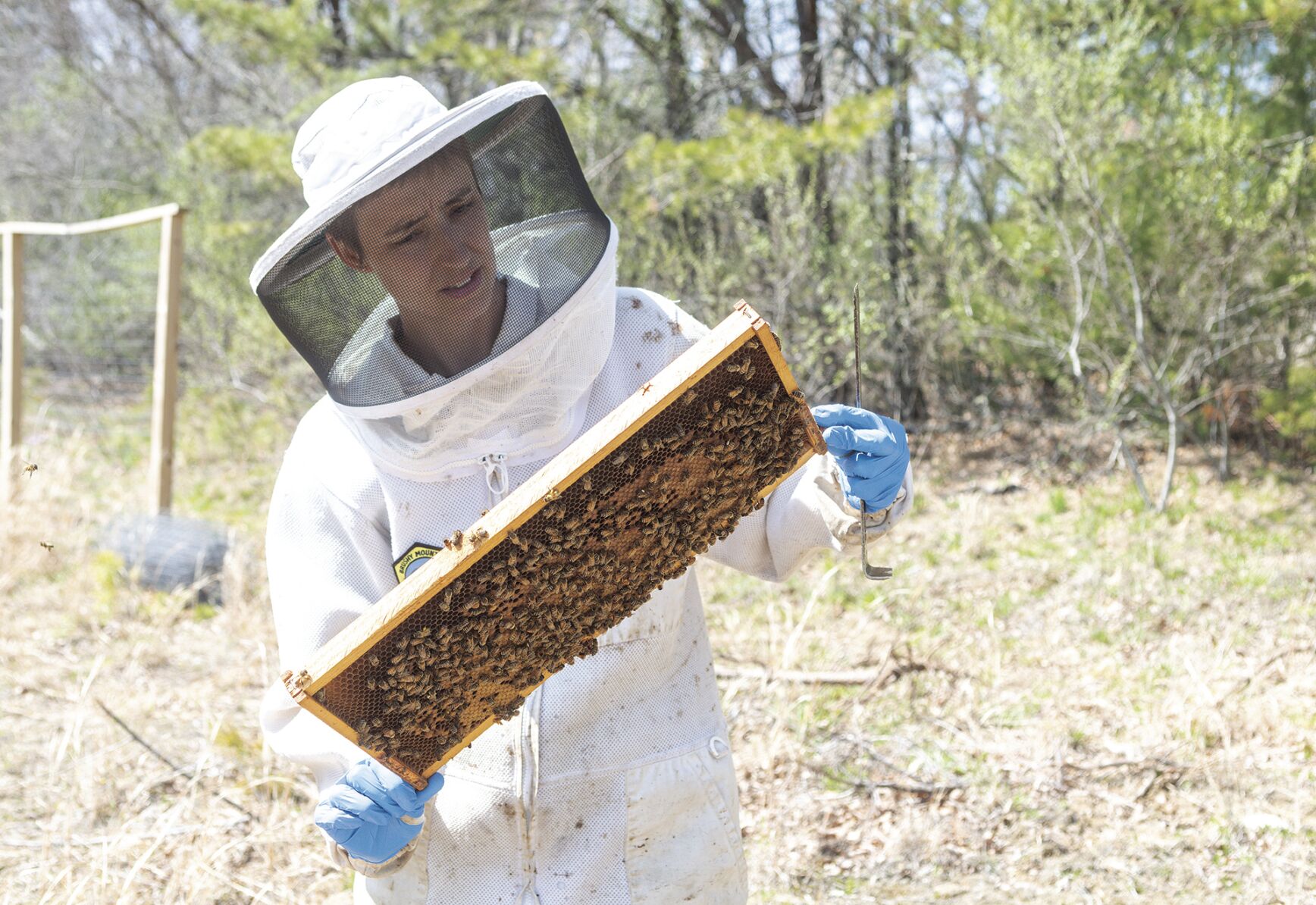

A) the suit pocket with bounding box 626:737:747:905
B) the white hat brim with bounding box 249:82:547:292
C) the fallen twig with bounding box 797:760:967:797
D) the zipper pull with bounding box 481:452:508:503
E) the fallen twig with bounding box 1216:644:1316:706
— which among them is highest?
the white hat brim with bounding box 249:82:547:292

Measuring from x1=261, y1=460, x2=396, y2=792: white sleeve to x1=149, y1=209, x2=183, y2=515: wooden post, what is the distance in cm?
558

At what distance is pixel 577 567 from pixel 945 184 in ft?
24.1

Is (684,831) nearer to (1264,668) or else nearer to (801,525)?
(801,525)

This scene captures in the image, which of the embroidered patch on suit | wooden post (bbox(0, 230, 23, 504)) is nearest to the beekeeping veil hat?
the embroidered patch on suit

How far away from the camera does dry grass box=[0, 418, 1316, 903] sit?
336 centimetres

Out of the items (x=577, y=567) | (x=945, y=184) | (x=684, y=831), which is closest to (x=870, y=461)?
(x=577, y=567)

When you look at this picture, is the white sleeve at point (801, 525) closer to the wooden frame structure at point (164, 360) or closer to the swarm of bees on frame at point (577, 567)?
the swarm of bees on frame at point (577, 567)

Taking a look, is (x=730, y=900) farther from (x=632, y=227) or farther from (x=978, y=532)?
(x=632, y=227)

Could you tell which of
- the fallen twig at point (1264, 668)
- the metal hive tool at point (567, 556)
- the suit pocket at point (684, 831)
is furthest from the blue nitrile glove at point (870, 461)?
the fallen twig at point (1264, 668)

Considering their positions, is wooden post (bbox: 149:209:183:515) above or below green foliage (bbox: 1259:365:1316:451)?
above

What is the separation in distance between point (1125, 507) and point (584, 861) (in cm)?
587

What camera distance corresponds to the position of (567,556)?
181cm

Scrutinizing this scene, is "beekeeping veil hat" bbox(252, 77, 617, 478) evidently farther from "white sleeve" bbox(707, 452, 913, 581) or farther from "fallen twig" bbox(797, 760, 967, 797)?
"fallen twig" bbox(797, 760, 967, 797)

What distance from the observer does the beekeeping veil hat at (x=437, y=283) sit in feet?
6.13
